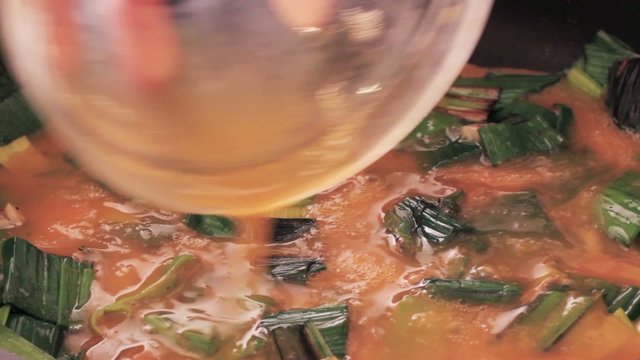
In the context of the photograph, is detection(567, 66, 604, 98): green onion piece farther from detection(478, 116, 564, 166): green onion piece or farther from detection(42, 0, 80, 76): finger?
detection(42, 0, 80, 76): finger

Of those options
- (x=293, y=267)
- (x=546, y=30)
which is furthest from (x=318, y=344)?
(x=546, y=30)

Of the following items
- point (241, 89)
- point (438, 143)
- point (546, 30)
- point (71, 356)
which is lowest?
point (71, 356)

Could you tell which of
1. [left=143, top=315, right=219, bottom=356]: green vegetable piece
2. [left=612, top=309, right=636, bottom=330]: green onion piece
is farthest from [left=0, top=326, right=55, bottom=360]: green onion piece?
[left=612, top=309, right=636, bottom=330]: green onion piece

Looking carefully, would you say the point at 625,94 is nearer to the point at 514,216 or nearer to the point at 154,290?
the point at 514,216

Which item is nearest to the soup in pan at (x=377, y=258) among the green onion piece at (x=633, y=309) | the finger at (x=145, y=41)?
the green onion piece at (x=633, y=309)

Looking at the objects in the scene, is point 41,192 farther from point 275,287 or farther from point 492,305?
point 492,305
